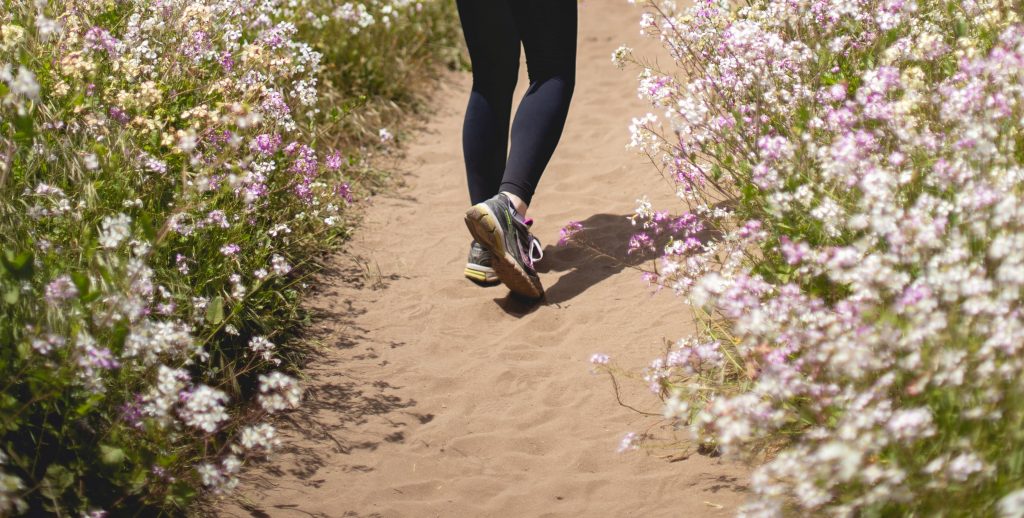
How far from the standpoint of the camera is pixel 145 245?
2.77 m

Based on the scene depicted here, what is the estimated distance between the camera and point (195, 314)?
3.09m

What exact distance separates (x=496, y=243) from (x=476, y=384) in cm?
52

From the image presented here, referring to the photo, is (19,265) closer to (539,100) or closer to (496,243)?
(496,243)

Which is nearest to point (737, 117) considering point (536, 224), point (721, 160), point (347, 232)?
point (721, 160)

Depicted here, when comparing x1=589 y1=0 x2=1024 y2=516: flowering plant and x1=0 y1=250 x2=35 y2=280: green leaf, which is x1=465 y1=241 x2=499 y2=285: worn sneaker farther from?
x1=0 y1=250 x2=35 y2=280: green leaf

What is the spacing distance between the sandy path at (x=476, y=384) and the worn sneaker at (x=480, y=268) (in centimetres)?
10

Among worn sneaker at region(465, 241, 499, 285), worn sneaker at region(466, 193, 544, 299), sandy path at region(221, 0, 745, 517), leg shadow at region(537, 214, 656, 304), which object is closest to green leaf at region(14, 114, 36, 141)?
sandy path at region(221, 0, 745, 517)

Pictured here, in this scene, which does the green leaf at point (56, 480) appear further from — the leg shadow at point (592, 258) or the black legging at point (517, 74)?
the leg shadow at point (592, 258)

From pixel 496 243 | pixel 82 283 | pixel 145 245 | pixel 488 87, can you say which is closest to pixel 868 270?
pixel 496 243

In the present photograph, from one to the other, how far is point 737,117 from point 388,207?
95.1 inches

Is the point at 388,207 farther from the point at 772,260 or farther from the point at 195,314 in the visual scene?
the point at 772,260

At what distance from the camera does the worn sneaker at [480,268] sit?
4.09 metres

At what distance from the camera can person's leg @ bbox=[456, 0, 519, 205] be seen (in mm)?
3746

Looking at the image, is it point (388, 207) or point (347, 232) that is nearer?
point (347, 232)
